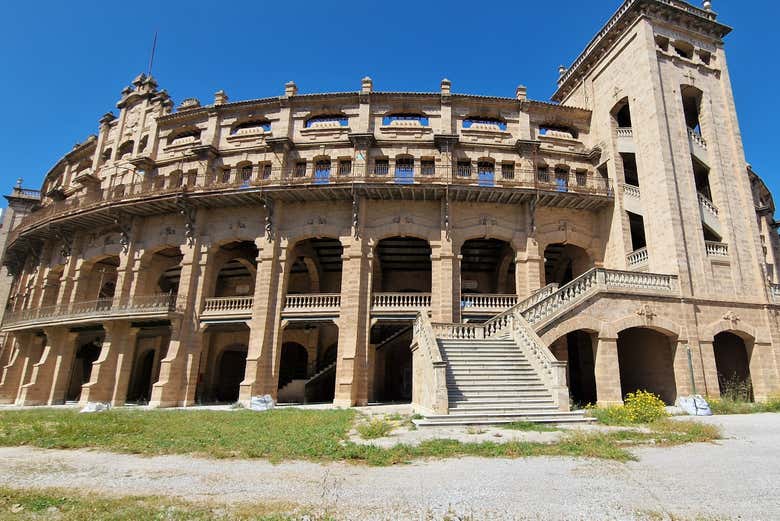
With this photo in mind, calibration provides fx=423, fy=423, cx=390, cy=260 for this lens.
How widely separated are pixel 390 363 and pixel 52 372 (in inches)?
783

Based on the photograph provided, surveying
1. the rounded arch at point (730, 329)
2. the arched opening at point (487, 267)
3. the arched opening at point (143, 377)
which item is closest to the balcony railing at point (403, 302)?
the arched opening at point (487, 267)

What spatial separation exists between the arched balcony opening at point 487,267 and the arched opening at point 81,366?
25.2m

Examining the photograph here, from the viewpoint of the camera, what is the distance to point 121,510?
201 inches

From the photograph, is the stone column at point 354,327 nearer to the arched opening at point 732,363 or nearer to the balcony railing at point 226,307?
the balcony railing at point 226,307

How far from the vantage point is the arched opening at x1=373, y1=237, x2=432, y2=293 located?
26.7 m

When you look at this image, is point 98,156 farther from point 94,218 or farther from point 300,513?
point 300,513

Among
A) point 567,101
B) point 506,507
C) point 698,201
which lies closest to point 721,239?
point 698,201

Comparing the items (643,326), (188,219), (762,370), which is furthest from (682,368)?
(188,219)

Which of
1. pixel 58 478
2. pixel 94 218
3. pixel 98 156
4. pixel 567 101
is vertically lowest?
pixel 58 478

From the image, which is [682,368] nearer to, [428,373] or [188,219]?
[428,373]

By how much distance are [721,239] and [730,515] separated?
20194mm

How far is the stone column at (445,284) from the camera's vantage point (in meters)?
20.7

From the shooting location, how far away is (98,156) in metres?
30.3

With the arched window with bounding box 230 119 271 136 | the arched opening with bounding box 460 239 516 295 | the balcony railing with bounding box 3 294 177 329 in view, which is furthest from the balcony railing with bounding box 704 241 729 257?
the balcony railing with bounding box 3 294 177 329
